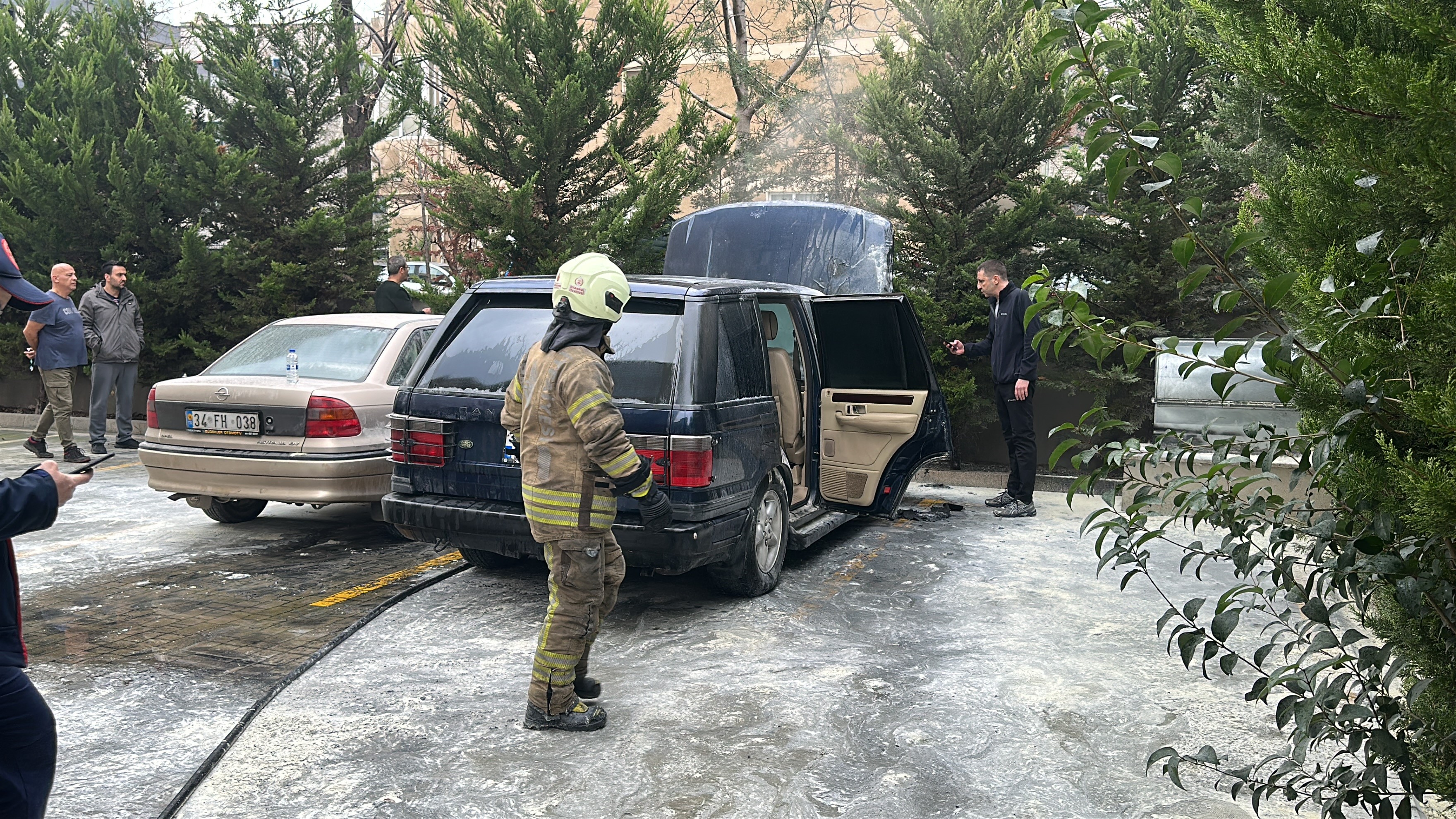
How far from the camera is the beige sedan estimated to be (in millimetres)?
6758

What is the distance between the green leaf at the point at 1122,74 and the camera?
7.13 feet

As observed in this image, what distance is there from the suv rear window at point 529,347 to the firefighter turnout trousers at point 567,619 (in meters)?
1.32

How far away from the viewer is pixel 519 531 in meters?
5.30

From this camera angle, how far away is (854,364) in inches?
296

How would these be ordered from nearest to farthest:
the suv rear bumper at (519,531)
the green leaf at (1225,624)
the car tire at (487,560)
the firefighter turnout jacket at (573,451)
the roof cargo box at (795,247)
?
the green leaf at (1225,624) → the firefighter turnout jacket at (573,451) → the suv rear bumper at (519,531) → the car tire at (487,560) → the roof cargo box at (795,247)

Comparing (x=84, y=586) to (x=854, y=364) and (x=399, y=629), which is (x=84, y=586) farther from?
(x=854, y=364)

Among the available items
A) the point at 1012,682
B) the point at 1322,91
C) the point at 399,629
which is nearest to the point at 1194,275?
the point at 1322,91

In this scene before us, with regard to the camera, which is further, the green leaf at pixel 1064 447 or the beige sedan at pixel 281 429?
the beige sedan at pixel 281 429

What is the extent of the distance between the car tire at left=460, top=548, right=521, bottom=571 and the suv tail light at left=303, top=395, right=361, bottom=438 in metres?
1.15

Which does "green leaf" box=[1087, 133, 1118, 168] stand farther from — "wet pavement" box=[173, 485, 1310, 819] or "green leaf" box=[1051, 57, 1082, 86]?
"wet pavement" box=[173, 485, 1310, 819]

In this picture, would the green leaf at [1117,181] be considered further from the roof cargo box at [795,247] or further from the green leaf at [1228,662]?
the roof cargo box at [795,247]

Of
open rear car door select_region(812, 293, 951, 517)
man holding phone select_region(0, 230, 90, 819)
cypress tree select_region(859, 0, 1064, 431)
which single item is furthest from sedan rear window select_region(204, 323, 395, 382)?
cypress tree select_region(859, 0, 1064, 431)

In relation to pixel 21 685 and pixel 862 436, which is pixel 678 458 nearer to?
pixel 862 436

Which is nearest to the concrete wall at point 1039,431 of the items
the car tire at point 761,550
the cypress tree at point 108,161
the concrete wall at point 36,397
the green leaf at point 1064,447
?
the car tire at point 761,550
